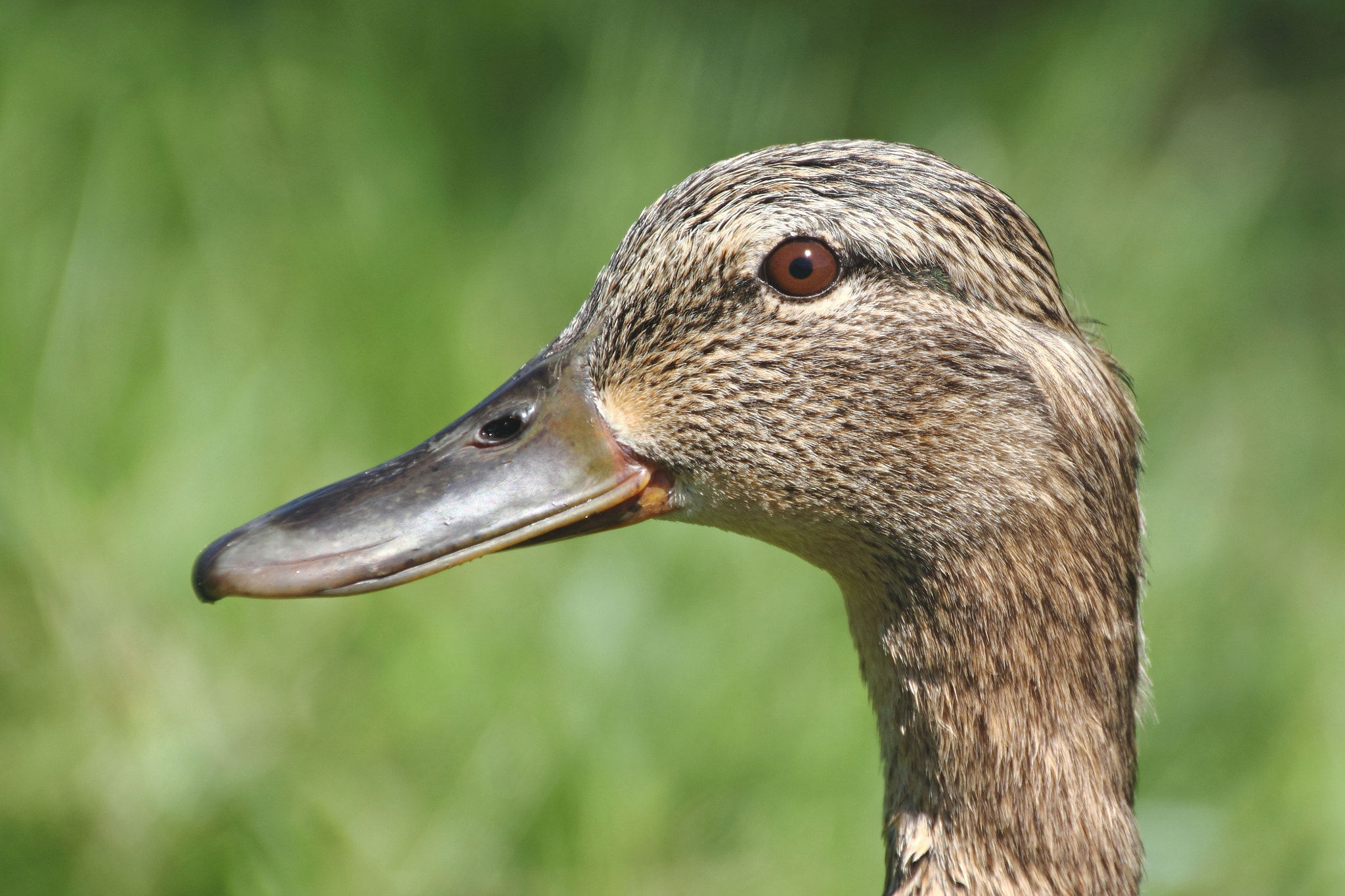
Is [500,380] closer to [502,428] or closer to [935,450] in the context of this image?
[502,428]

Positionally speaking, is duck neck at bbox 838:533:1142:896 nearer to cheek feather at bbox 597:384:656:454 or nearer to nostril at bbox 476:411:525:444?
cheek feather at bbox 597:384:656:454

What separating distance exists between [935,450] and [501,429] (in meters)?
0.55

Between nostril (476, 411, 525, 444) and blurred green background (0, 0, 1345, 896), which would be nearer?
nostril (476, 411, 525, 444)

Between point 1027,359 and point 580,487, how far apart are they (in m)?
0.57

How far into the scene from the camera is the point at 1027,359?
67.7 inches

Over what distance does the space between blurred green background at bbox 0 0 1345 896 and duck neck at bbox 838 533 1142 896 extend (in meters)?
0.84

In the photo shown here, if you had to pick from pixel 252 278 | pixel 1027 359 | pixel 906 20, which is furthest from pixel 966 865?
pixel 906 20

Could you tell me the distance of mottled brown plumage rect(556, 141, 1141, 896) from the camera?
1.72 meters

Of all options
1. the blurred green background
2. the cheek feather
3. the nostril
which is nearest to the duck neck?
the cheek feather

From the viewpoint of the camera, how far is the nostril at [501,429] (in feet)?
5.94

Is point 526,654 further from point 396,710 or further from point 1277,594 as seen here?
point 1277,594

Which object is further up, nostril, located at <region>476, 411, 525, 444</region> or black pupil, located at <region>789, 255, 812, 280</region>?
black pupil, located at <region>789, 255, 812, 280</region>

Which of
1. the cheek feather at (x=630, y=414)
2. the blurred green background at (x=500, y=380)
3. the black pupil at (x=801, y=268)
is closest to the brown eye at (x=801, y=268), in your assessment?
the black pupil at (x=801, y=268)

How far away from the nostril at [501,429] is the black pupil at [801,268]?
1.30 ft
